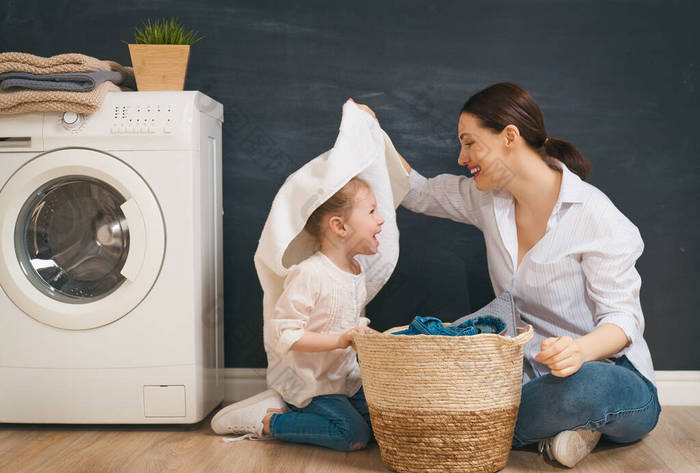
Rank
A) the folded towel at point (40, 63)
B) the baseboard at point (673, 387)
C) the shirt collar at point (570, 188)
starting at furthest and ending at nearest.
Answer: the baseboard at point (673, 387)
the folded towel at point (40, 63)
the shirt collar at point (570, 188)

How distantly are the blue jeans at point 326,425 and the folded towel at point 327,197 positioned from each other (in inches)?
6.7

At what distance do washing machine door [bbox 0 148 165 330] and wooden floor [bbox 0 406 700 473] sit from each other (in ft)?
1.10

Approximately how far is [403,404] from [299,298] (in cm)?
42

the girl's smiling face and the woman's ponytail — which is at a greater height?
the woman's ponytail

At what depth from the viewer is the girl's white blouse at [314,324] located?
Answer: 6.00ft

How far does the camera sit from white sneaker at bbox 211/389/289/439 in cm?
193

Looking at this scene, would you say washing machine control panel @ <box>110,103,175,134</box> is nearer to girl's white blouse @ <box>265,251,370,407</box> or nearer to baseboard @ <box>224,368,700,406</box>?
girl's white blouse @ <box>265,251,370,407</box>

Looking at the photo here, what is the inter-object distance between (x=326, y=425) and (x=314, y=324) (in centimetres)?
27

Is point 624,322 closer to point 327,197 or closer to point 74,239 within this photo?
point 327,197

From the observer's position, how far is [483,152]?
1936 millimetres

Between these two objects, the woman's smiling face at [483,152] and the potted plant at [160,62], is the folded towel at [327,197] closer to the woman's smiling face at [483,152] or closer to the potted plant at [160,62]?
the woman's smiling face at [483,152]

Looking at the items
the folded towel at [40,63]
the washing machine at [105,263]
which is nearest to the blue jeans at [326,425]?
the washing machine at [105,263]

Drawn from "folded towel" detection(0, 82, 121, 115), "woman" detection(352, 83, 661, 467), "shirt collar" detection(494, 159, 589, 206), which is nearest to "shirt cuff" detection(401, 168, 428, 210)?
"woman" detection(352, 83, 661, 467)

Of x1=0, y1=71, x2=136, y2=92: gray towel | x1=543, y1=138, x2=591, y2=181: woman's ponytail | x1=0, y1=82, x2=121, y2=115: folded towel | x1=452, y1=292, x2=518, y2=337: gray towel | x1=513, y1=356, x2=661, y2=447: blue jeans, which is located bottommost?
x1=513, y1=356, x2=661, y2=447: blue jeans
